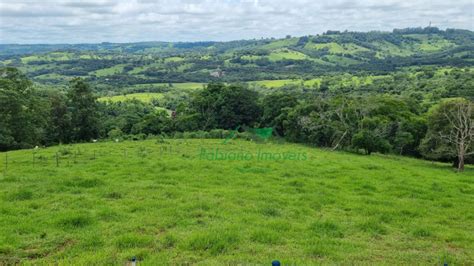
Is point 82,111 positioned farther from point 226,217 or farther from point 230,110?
point 226,217

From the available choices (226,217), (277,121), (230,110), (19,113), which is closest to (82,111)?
(19,113)

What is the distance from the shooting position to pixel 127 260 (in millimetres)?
9188

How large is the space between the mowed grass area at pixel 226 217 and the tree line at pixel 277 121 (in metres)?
20.4

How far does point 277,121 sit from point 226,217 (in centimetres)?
5213

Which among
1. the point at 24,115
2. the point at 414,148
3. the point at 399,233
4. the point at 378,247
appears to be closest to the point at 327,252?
the point at 378,247

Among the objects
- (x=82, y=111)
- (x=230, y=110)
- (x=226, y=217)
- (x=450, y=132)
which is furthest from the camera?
(x=230, y=110)

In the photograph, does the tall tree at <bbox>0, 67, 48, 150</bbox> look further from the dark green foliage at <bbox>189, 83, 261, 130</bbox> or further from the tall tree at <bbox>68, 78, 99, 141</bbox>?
the dark green foliage at <bbox>189, 83, 261, 130</bbox>

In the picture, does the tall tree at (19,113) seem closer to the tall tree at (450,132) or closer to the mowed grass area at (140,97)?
the tall tree at (450,132)

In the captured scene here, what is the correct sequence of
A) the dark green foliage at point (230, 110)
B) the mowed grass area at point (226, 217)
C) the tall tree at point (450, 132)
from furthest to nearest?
the dark green foliage at point (230, 110), the tall tree at point (450, 132), the mowed grass area at point (226, 217)

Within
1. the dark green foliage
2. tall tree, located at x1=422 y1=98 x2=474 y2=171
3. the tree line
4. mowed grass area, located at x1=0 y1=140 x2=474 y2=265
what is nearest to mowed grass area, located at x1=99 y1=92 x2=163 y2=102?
the tree line

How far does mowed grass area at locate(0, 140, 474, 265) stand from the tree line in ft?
66.8

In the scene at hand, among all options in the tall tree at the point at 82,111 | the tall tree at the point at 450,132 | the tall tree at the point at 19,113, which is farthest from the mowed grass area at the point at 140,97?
the tall tree at the point at 450,132

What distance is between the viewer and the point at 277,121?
64.3 meters

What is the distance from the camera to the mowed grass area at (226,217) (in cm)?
990
